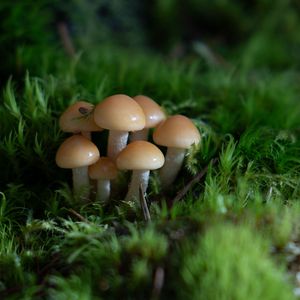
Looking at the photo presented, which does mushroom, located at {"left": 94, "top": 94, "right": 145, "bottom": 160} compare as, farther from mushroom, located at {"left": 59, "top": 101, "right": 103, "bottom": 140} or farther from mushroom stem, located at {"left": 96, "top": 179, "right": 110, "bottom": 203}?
mushroom stem, located at {"left": 96, "top": 179, "right": 110, "bottom": 203}

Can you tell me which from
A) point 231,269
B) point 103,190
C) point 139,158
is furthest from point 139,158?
point 231,269

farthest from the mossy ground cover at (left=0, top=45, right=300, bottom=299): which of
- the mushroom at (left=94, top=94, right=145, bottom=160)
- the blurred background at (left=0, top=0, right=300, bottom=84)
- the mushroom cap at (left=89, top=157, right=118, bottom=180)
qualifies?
the blurred background at (left=0, top=0, right=300, bottom=84)

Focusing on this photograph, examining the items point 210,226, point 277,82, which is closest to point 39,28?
point 277,82

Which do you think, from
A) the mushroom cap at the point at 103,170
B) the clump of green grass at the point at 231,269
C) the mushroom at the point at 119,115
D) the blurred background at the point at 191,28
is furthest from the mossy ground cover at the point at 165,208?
the blurred background at the point at 191,28

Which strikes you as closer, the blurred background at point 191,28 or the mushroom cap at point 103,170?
the mushroom cap at point 103,170

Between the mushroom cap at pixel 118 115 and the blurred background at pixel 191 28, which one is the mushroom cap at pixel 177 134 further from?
the blurred background at pixel 191 28

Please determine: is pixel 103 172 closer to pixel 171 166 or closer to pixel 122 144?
pixel 122 144

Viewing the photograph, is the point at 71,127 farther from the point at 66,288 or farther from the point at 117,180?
the point at 66,288
